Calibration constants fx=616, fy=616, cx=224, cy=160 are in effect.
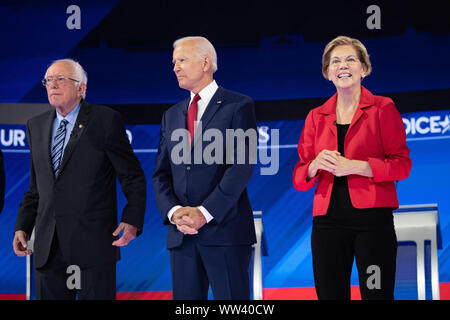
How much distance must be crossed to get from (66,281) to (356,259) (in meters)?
1.31

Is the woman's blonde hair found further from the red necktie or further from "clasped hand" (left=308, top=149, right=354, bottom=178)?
the red necktie

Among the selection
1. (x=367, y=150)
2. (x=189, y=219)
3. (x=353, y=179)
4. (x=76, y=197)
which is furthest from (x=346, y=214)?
(x=76, y=197)

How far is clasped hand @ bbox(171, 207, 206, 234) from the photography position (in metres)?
2.72

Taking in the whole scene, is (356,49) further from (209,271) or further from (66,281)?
(66,281)

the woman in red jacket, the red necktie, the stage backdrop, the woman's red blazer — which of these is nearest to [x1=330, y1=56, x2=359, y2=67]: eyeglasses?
the woman in red jacket

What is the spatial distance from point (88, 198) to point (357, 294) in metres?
2.74

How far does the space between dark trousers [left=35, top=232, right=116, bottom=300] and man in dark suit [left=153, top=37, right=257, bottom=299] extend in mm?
317

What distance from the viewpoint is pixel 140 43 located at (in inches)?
206

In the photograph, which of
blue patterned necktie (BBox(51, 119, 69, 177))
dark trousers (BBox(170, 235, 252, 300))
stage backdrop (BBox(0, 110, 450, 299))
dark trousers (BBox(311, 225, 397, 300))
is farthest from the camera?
stage backdrop (BBox(0, 110, 450, 299))

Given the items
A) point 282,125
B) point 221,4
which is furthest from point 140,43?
point 282,125

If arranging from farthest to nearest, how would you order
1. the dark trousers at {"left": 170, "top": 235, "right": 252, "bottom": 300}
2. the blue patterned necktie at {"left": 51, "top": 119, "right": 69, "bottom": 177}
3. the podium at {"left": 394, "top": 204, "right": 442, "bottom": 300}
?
the podium at {"left": 394, "top": 204, "right": 442, "bottom": 300} → the blue patterned necktie at {"left": 51, "top": 119, "right": 69, "bottom": 177} → the dark trousers at {"left": 170, "top": 235, "right": 252, "bottom": 300}

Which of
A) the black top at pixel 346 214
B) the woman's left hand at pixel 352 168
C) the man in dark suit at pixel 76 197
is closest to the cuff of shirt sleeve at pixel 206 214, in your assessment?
the man in dark suit at pixel 76 197

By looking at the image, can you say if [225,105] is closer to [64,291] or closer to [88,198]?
[88,198]

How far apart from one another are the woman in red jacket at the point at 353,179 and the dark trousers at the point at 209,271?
33 cm
